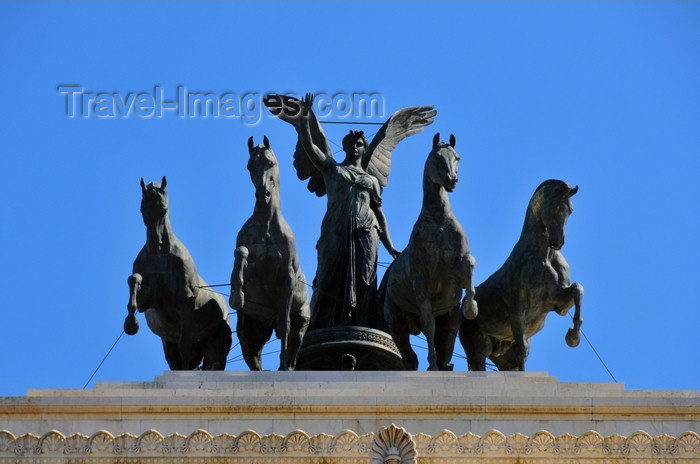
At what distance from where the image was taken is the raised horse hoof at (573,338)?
3796cm

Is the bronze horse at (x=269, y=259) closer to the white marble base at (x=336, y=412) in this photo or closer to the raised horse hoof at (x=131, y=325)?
the raised horse hoof at (x=131, y=325)

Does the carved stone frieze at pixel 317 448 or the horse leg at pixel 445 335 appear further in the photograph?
the horse leg at pixel 445 335

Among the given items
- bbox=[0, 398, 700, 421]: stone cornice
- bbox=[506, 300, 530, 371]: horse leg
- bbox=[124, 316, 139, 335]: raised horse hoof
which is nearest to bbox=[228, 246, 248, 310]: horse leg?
bbox=[124, 316, 139, 335]: raised horse hoof

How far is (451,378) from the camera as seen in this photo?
36406mm

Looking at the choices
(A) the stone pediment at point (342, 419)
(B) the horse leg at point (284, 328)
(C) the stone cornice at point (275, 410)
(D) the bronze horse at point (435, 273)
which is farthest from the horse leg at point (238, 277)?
(C) the stone cornice at point (275, 410)

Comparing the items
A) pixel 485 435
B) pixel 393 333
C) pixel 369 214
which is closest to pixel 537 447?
pixel 485 435

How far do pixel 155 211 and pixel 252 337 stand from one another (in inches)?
101

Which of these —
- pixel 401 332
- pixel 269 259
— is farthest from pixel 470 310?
pixel 269 259

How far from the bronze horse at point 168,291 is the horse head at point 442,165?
4103 mm

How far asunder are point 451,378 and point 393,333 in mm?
2834

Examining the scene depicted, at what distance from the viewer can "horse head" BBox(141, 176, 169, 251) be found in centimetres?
3856

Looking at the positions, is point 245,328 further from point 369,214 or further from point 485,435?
point 485,435

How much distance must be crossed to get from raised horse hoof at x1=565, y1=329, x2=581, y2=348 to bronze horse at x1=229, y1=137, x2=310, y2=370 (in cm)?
428

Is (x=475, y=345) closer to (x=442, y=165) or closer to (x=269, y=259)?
(x=442, y=165)
